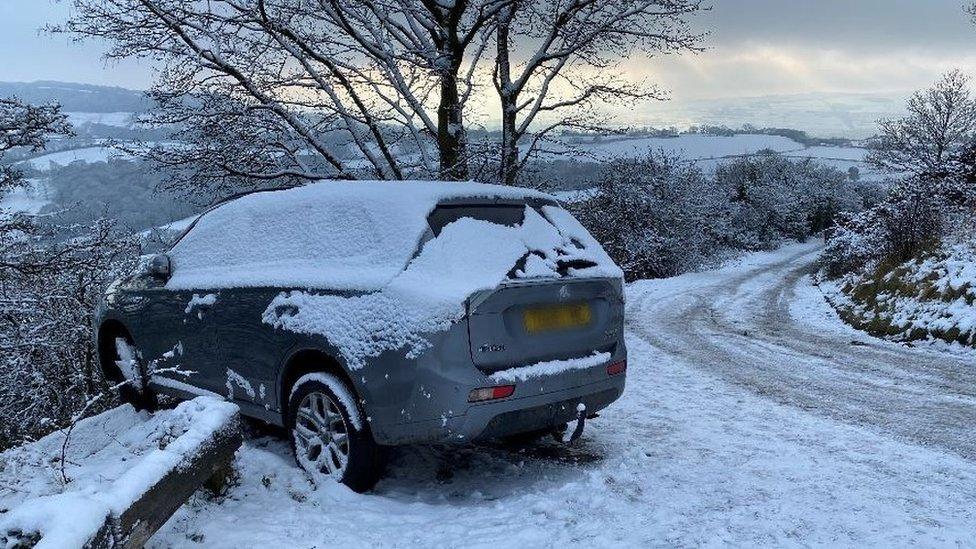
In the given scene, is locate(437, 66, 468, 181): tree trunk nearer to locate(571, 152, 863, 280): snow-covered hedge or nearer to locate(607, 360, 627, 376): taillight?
locate(607, 360, 627, 376): taillight

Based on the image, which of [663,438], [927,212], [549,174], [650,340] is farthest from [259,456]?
[927,212]

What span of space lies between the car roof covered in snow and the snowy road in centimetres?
126

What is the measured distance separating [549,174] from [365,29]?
4213 mm

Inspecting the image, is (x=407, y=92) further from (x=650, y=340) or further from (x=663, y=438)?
(x=663, y=438)

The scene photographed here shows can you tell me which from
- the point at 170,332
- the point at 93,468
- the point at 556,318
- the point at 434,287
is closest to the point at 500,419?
the point at 556,318

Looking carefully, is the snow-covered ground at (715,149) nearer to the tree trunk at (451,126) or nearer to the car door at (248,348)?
the tree trunk at (451,126)

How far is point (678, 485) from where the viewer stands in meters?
3.93

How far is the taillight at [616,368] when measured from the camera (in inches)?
166

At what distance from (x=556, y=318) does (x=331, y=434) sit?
1.53m

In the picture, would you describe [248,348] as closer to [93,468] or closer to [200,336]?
[200,336]

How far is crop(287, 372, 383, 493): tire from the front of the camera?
3.73m

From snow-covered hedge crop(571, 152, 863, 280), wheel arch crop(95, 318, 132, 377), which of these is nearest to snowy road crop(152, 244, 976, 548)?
wheel arch crop(95, 318, 132, 377)

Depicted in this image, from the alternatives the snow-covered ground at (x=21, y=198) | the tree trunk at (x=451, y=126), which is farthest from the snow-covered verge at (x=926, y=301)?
the snow-covered ground at (x=21, y=198)

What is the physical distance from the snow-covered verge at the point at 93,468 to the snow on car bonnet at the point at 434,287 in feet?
2.37
